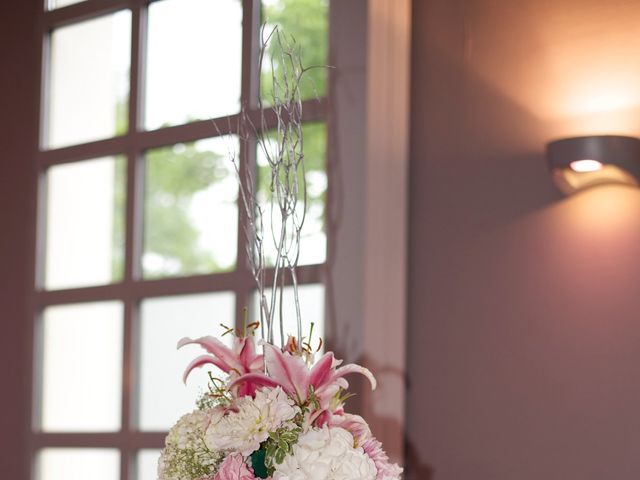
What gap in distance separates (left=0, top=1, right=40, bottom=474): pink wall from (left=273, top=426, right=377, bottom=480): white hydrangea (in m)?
2.00

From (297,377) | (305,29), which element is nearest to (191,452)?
(297,377)

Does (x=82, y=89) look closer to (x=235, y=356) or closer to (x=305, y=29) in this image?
(x=305, y=29)

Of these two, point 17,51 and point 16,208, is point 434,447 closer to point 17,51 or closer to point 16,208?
point 16,208

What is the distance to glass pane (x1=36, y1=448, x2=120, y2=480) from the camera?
309 cm

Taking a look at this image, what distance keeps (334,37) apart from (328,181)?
34cm

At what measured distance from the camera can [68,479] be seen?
3229 mm

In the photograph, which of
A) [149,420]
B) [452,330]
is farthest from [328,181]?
[149,420]

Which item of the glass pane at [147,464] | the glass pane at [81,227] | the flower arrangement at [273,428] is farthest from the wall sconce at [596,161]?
the glass pane at [81,227]

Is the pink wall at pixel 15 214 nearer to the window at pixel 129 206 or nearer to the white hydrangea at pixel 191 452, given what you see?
the window at pixel 129 206

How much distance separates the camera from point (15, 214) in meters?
3.44

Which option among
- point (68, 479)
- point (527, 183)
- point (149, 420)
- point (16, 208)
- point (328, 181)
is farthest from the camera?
point (16, 208)

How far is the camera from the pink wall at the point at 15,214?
3.36 m

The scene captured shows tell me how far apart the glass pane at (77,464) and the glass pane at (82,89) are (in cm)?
94

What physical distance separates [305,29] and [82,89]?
1.03 m
